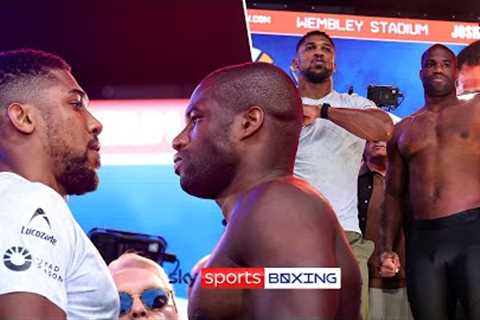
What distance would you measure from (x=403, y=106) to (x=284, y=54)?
2.57 feet

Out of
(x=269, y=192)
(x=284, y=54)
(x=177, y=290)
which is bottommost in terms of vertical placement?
(x=177, y=290)

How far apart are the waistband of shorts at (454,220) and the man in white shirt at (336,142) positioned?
28 cm

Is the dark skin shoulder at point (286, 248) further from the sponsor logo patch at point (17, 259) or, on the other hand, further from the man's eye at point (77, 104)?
the man's eye at point (77, 104)

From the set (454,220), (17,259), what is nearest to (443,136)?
(454,220)

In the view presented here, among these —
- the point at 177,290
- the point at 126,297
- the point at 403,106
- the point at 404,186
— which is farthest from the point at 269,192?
the point at 403,106

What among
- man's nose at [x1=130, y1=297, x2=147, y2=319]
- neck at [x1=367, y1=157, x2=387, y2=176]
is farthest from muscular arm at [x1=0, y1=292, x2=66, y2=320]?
neck at [x1=367, y1=157, x2=387, y2=176]

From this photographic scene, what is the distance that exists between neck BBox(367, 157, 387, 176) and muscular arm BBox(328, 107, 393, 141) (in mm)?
648

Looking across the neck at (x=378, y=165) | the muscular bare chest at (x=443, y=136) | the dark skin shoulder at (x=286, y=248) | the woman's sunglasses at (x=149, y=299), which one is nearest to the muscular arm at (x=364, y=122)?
the muscular bare chest at (x=443, y=136)

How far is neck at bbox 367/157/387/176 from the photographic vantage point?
3.90 meters

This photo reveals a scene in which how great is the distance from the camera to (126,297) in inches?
101

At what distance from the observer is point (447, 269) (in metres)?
2.89

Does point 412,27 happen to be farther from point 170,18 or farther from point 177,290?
point 177,290

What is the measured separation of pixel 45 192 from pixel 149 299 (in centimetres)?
Answer: 119

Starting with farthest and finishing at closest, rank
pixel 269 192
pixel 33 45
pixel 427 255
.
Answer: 1. pixel 33 45
2. pixel 427 255
3. pixel 269 192
